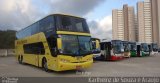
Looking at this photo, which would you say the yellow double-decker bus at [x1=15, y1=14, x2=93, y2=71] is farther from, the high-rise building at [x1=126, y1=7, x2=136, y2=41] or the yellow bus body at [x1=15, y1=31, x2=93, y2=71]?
the high-rise building at [x1=126, y1=7, x2=136, y2=41]

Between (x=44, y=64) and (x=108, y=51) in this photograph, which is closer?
(x=44, y=64)

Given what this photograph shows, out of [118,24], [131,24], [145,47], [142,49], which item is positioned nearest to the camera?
[142,49]

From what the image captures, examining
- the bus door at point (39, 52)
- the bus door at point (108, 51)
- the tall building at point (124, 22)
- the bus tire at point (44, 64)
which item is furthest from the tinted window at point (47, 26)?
the tall building at point (124, 22)

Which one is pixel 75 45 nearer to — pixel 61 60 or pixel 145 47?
pixel 61 60

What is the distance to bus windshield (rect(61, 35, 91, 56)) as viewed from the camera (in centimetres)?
1308

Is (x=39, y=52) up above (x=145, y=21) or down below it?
below

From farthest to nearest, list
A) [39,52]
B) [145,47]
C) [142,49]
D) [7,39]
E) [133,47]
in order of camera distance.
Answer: [7,39]
[145,47]
[142,49]
[133,47]
[39,52]

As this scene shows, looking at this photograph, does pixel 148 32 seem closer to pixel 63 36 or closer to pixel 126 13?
pixel 126 13

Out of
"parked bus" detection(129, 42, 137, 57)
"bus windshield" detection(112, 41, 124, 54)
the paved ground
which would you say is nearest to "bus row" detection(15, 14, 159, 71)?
the paved ground

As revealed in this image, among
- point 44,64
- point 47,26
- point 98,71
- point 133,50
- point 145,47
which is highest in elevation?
point 47,26

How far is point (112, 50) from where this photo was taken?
24.0m

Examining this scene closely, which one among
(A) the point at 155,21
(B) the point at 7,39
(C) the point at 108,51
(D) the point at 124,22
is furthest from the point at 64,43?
(A) the point at 155,21

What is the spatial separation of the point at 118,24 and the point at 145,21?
8452 millimetres

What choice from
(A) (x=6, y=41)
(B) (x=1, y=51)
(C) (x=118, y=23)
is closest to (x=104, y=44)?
(B) (x=1, y=51)
